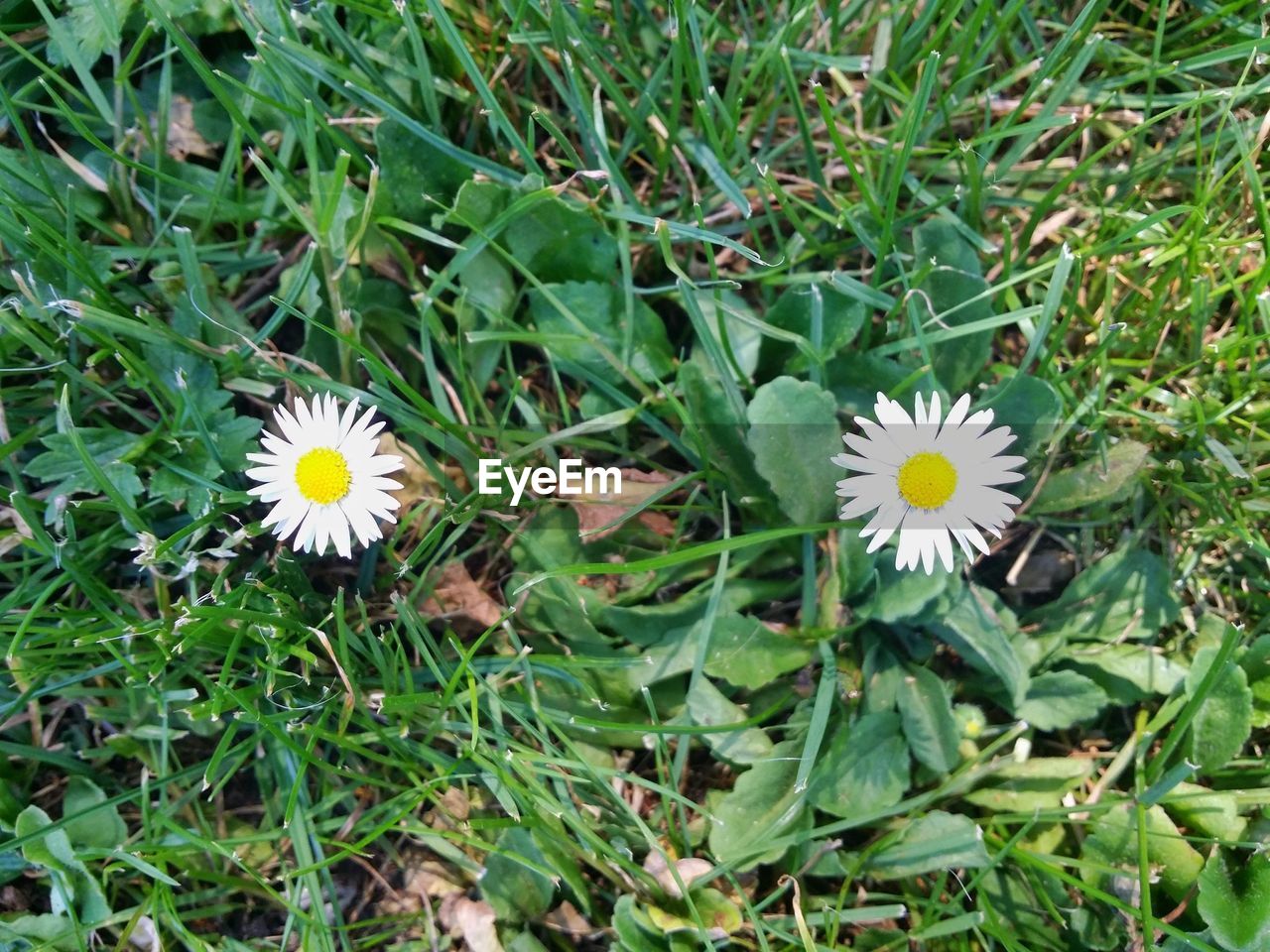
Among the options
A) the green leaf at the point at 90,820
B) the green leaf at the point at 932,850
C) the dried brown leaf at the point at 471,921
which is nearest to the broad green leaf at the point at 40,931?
the green leaf at the point at 90,820

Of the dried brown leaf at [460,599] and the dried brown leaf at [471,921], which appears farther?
the dried brown leaf at [460,599]

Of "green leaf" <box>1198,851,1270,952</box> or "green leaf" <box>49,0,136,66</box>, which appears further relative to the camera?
"green leaf" <box>49,0,136,66</box>

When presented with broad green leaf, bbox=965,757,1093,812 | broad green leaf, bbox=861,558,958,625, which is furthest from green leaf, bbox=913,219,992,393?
broad green leaf, bbox=965,757,1093,812

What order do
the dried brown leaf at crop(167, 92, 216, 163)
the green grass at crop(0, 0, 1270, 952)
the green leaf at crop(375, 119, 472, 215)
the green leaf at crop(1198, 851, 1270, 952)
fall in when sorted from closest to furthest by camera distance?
the green leaf at crop(1198, 851, 1270, 952) < the green grass at crop(0, 0, 1270, 952) < the green leaf at crop(375, 119, 472, 215) < the dried brown leaf at crop(167, 92, 216, 163)

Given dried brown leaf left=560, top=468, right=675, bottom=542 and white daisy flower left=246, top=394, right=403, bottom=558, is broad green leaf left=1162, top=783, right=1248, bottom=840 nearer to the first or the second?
dried brown leaf left=560, top=468, right=675, bottom=542

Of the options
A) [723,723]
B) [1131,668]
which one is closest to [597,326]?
[723,723]

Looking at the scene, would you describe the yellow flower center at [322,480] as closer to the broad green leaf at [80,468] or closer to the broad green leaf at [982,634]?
the broad green leaf at [80,468]

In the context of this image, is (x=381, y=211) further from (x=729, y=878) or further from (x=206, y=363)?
(x=729, y=878)
